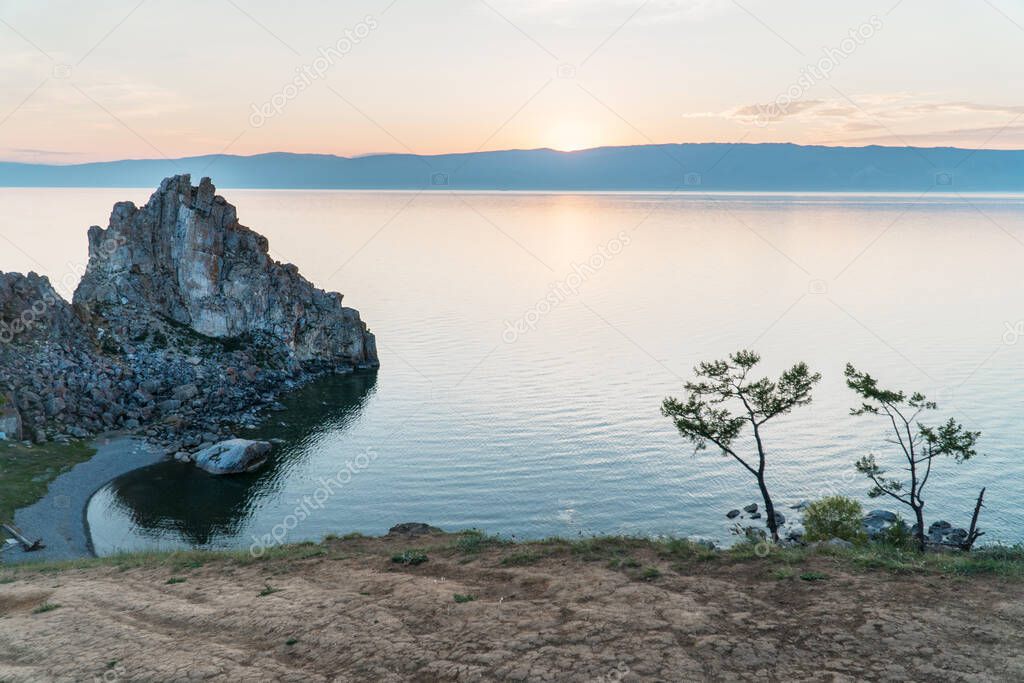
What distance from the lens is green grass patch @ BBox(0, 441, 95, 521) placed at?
6003 cm

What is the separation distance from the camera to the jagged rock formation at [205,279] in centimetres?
10569

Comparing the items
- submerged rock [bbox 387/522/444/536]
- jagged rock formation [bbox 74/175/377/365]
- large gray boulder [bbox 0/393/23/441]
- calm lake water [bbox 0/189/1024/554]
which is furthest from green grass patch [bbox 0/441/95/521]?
jagged rock formation [bbox 74/175/377/365]

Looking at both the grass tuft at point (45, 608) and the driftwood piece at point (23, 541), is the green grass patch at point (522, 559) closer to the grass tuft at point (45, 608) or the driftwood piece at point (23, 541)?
the grass tuft at point (45, 608)

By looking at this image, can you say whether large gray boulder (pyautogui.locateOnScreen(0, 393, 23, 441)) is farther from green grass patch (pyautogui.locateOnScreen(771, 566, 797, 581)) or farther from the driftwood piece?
green grass patch (pyautogui.locateOnScreen(771, 566, 797, 581))

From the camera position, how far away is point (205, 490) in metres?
68.8

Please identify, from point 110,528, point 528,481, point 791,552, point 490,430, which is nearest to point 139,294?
point 110,528

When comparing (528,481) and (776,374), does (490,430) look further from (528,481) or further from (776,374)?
(776,374)

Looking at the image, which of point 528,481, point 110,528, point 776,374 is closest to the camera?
point 110,528

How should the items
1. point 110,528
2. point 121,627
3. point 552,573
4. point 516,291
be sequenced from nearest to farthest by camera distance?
point 121,627
point 552,573
point 110,528
point 516,291

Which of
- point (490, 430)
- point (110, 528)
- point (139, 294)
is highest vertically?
point (139, 294)

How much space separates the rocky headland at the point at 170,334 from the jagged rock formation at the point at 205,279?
0.17 meters

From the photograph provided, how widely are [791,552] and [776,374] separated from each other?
3016 inches

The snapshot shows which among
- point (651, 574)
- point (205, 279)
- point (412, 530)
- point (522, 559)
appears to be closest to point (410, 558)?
point (522, 559)

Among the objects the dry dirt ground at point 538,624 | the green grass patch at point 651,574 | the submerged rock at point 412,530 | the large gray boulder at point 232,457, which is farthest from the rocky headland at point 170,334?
the green grass patch at point 651,574
